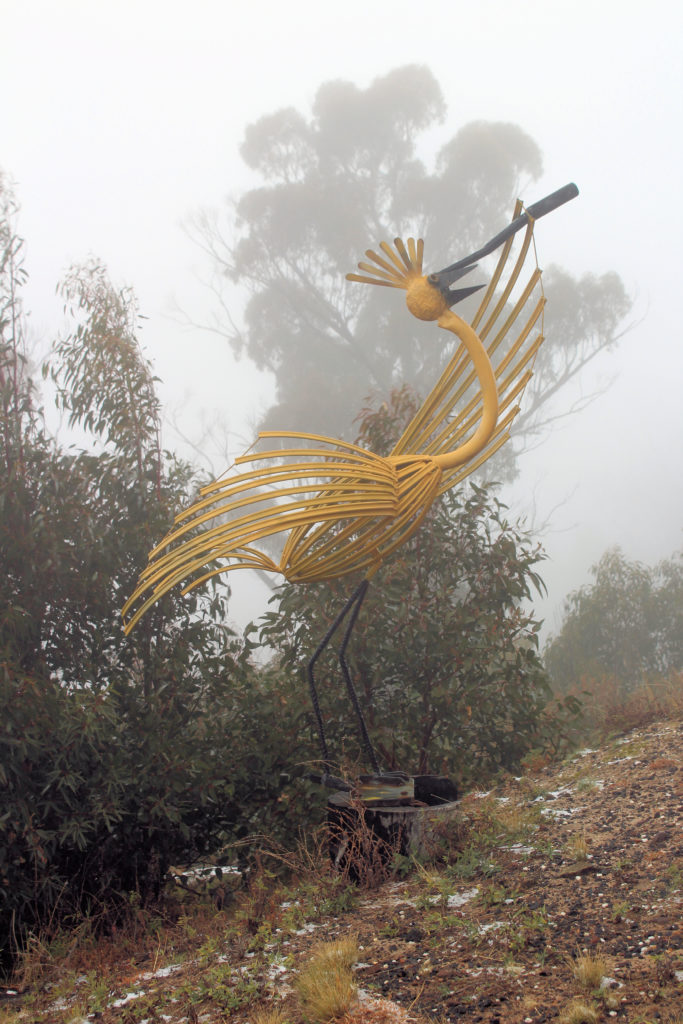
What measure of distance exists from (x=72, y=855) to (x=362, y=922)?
1.74m

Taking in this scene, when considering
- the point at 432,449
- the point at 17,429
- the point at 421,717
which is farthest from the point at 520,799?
the point at 17,429

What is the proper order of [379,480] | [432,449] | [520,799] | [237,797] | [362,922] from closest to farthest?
[379,480] < [362,922] < [432,449] < [237,797] < [520,799]

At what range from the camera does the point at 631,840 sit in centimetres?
356

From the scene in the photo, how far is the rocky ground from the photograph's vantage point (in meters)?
2.28

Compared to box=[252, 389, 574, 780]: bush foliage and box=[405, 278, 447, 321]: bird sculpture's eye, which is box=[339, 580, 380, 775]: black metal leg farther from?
box=[405, 278, 447, 321]: bird sculpture's eye

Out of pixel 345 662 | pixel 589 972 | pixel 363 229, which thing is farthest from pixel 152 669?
pixel 363 229

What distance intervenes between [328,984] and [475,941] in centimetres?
59

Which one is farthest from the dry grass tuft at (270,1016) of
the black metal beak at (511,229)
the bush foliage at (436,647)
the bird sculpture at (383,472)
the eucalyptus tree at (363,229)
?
the eucalyptus tree at (363,229)

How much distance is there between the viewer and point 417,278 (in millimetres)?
3055

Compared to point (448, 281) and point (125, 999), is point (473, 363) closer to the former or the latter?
point (448, 281)

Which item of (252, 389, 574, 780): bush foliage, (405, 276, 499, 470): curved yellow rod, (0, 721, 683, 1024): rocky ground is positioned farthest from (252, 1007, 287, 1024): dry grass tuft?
(252, 389, 574, 780): bush foliage

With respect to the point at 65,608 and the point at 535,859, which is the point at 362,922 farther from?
the point at 65,608

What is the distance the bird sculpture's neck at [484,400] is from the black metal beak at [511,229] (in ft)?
0.36

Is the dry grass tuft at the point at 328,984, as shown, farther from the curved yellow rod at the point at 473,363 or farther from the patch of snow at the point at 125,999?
the curved yellow rod at the point at 473,363
